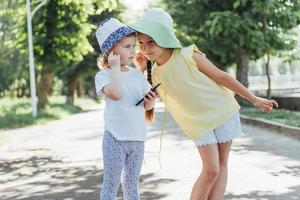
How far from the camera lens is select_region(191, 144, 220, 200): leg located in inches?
169

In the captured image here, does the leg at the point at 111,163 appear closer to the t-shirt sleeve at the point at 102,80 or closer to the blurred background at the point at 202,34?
the t-shirt sleeve at the point at 102,80

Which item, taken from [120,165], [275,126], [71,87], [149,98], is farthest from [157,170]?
[71,87]

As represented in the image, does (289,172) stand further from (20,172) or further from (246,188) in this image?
(20,172)

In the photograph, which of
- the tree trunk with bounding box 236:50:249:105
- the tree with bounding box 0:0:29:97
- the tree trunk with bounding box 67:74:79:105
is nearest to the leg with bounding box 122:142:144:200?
the tree trunk with bounding box 236:50:249:105

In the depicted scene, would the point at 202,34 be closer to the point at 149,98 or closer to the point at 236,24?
the point at 236,24

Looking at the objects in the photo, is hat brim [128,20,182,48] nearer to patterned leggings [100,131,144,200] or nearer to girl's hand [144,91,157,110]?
girl's hand [144,91,157,110]

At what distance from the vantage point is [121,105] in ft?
13.1

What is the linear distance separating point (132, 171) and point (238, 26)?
16.5 m

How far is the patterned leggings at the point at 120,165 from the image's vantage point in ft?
13.1

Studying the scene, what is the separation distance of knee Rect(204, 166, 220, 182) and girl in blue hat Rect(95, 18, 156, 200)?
20.8 inches

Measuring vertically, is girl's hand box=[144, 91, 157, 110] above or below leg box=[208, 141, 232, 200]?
above

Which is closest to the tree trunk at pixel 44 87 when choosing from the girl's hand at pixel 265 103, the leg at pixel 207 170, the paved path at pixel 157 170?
the paved path at pixel 157 170

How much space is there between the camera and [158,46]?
4.28m

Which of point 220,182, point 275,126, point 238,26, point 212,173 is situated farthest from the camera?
point 238,26
